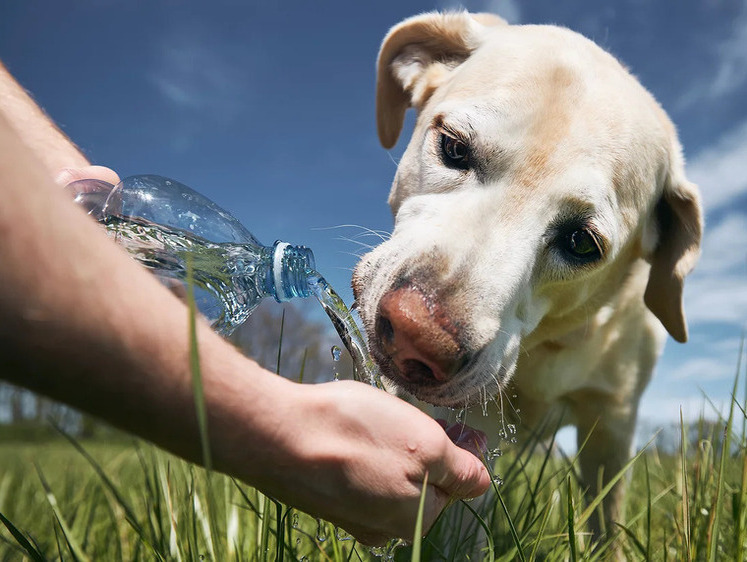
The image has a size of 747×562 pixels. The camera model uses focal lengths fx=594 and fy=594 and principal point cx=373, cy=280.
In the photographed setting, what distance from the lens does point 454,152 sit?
238cm

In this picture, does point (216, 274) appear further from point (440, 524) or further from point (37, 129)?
point (440, 524)

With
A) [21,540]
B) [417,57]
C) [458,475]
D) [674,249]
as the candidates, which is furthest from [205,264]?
[674,249]

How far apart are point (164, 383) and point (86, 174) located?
1847 mm

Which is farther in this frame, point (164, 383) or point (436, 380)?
point (436, 380)

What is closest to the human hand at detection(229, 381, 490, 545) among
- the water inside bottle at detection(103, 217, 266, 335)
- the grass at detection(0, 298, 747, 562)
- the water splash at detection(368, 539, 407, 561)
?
the grass at detection(0, 298, 747, 562)

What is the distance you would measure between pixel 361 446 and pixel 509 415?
76.7 inches

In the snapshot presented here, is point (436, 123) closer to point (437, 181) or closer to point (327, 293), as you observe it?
point (437, 181)

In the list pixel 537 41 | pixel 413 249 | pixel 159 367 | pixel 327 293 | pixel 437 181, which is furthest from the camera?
pixel 537 41

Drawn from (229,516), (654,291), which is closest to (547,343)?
(654,291)

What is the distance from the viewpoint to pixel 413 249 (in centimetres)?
194

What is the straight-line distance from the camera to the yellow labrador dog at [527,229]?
6.08 feet

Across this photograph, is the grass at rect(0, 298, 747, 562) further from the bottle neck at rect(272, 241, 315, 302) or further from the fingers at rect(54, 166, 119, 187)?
the fingers at rect(54, 166, 119, 187)

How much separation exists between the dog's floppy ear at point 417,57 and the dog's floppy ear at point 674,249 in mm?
1216

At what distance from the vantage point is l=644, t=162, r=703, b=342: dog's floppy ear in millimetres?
2803
